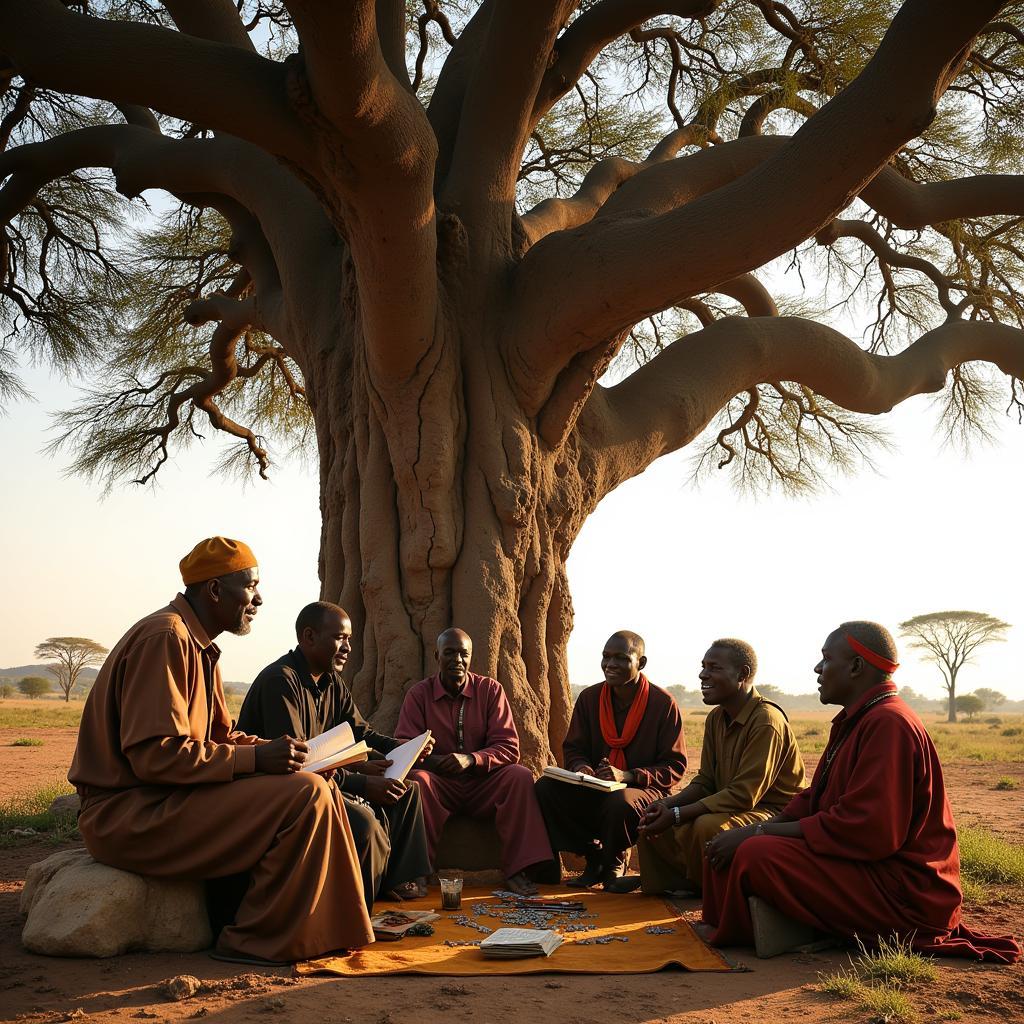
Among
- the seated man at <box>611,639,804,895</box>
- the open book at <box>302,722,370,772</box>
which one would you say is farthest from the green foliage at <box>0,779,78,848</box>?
the seated man at <box>611,639,804,895</box>

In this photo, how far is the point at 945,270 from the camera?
36.8 feet

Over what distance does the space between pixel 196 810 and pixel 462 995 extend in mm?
1291

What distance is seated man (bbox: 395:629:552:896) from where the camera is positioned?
6242 millimetres

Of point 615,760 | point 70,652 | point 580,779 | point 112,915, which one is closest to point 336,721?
point 580,779

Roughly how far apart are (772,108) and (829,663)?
607 cm

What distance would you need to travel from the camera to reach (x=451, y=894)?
5488 mm

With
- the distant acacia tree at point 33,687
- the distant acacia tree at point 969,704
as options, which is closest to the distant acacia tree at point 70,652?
the distant acacia tree at point 33,687

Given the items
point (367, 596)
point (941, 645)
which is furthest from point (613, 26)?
point (941, 645)

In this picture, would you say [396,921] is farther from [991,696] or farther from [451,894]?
[991,696]

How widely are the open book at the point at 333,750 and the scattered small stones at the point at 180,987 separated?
37.9 inches

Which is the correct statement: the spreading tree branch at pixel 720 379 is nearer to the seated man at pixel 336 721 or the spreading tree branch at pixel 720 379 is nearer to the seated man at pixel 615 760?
the seated man at pixel 615 760

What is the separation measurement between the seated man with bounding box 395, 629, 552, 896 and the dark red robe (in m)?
1.67

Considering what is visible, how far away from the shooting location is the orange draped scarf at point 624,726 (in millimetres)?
6785

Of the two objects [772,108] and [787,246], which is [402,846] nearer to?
[787,246]
